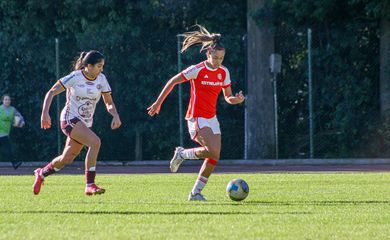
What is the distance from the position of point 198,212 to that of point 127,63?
16.5 m

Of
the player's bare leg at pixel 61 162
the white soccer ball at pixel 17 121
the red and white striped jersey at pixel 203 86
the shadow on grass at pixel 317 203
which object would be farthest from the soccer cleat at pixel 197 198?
the white soccer ball at pixel 17 121

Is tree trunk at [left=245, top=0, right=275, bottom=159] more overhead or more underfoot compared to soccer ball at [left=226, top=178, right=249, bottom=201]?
more overhead

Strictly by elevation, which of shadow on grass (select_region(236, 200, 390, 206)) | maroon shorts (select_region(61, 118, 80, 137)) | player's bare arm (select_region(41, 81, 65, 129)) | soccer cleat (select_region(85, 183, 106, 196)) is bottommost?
shadow on grass (select_region(236, 200, 390, 206))

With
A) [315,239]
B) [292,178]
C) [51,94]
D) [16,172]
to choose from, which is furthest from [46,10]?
[315,239]

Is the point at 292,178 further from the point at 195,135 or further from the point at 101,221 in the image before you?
the point at 101,221

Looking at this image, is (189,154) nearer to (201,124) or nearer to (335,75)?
(201,124)

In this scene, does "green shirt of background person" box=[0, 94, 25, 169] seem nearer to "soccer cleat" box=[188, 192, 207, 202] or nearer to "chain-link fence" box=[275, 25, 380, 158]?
"chain-link fence" box=[275, 25, 380, 158]

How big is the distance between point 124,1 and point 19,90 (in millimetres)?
3736

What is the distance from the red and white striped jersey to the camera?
44.5 feet

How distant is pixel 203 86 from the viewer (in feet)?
44.8

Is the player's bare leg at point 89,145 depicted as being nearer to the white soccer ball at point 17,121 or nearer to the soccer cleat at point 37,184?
the soccer cleat at point 37,184

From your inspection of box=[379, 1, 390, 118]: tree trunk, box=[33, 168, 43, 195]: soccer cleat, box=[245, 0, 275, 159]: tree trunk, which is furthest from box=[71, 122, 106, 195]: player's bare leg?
box=[379, 1, 390, 118]: tree trunk

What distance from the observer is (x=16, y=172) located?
78.2 feet

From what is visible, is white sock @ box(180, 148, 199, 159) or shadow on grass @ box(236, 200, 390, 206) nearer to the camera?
shadow on grass @ box(236, 200, 390, 206)
